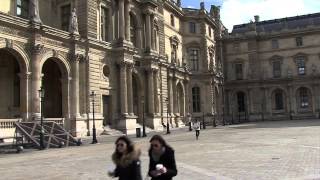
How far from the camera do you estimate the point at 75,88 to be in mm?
40062

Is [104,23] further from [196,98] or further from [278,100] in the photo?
[278,100]

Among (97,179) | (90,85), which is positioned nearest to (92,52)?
(90,85)

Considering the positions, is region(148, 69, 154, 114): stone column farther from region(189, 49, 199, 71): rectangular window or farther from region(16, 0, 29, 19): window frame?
region(189, 49, 199, 71): rectangular window

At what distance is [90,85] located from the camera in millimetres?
41906

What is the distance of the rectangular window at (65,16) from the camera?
43938 mm

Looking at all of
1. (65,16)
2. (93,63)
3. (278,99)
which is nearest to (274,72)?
(278,99)

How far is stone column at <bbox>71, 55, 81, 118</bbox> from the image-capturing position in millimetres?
39628

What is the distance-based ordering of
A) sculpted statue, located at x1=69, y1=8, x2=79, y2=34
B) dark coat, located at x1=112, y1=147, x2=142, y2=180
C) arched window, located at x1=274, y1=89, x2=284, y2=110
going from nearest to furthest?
1. dark coat, located at x1=112, y1=147, x2=142, y2=180
2. sculpted statue, located at x1=69, y1=8, x2=79, y2=34
3. arched window, located at x1=274, y1=89, x2=284, y2=110

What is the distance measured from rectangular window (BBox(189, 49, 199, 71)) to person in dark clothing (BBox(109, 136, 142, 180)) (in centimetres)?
6558

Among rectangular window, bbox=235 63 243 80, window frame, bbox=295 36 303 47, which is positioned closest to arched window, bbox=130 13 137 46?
rectangular window, bbox=235 63 243 80

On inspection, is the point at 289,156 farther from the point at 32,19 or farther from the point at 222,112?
the point at 222,112

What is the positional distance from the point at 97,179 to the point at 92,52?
29.7 meters

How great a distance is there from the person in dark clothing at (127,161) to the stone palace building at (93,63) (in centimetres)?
2730

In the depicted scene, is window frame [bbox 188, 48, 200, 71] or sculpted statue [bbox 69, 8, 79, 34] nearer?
sculpted statue [bbox 69, 8, 79, 34]
